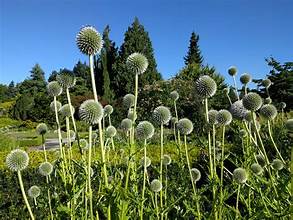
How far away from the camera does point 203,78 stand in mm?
3305

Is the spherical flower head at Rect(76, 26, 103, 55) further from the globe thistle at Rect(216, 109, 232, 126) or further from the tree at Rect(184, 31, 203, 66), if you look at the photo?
the tree at Rect(184, 31, 203, 66)

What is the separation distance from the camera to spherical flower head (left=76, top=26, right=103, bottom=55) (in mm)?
2393

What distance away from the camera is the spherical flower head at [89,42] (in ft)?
7.85

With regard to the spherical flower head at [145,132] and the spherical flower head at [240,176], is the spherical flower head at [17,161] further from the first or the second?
the spherical flower head at [240,176]

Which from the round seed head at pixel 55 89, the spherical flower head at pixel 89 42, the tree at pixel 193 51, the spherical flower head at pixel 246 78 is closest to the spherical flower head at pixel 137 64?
the spherical flower head at pixel 89 42

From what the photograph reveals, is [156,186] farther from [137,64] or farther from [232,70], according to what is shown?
[232,70]

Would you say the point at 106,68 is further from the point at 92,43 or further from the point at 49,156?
the point at 92,43

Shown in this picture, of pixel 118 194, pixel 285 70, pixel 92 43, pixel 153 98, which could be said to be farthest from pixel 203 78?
pixel 153 98

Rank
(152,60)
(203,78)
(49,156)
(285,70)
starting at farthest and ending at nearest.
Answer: (152,60)
(285,70)
(49,156)
(203,78)

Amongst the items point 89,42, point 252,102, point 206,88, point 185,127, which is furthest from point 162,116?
point 89,42

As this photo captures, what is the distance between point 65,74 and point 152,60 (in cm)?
3170

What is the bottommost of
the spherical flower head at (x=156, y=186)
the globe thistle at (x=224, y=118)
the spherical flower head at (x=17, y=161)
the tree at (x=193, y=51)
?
the spherical flower head at (x=156, y=186)

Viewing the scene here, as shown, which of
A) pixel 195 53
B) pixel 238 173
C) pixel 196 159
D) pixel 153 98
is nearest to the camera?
pixel 238 173

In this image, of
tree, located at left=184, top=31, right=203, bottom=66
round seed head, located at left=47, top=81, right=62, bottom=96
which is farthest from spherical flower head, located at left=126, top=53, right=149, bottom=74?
tree, located at left=184, top=31, right=203, bottom=66
